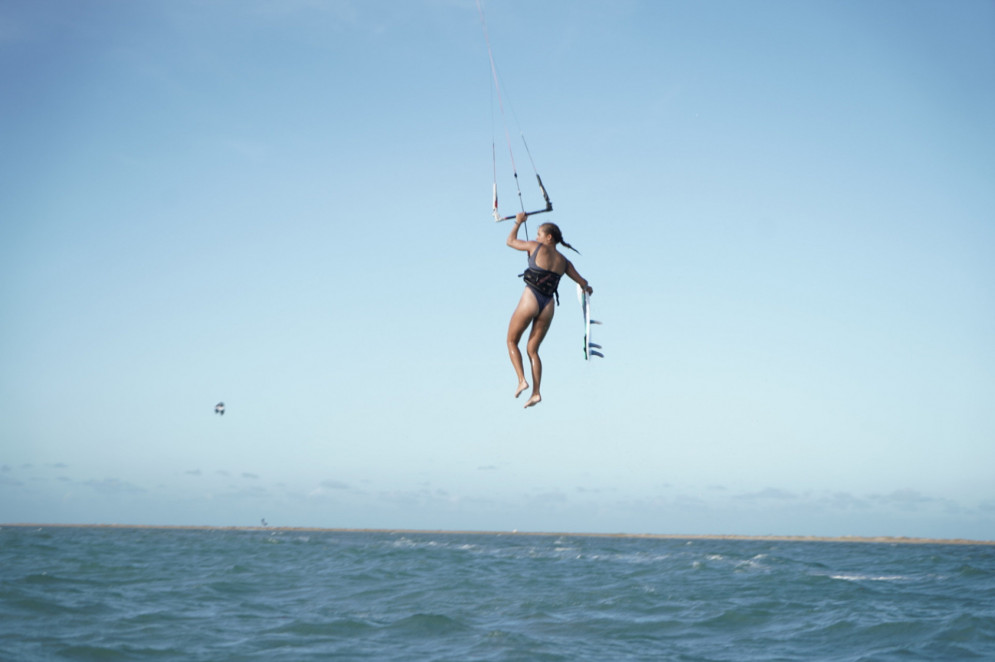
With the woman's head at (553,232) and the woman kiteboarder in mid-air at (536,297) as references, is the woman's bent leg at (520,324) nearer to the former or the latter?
the woman kiteboarder in mid-air at (536,297)

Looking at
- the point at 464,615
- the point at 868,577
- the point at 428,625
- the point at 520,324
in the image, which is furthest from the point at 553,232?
the point at 868,577

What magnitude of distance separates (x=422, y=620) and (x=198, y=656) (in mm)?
5850

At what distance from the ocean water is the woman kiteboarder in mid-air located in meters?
8.24

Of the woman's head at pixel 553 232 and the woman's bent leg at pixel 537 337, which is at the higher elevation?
the woman's head at pixel 553 232

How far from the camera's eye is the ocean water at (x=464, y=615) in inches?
659

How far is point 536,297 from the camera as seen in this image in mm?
10406

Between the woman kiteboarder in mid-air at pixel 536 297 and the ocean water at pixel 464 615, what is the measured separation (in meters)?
8.24

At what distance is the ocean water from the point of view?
16.8 metres

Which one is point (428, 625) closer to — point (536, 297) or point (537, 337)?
point (537, 337)

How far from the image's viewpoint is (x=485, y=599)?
2439 centimetres

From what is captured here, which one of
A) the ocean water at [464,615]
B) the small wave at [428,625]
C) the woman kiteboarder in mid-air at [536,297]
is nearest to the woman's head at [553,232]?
the woman kiteboarder in mid-air at [536,297]

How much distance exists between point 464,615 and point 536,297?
1327 centimetres

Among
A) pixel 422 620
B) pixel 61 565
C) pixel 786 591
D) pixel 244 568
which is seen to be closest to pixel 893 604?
pixel 786 591

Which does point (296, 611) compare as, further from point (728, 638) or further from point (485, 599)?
point (728, 638)
